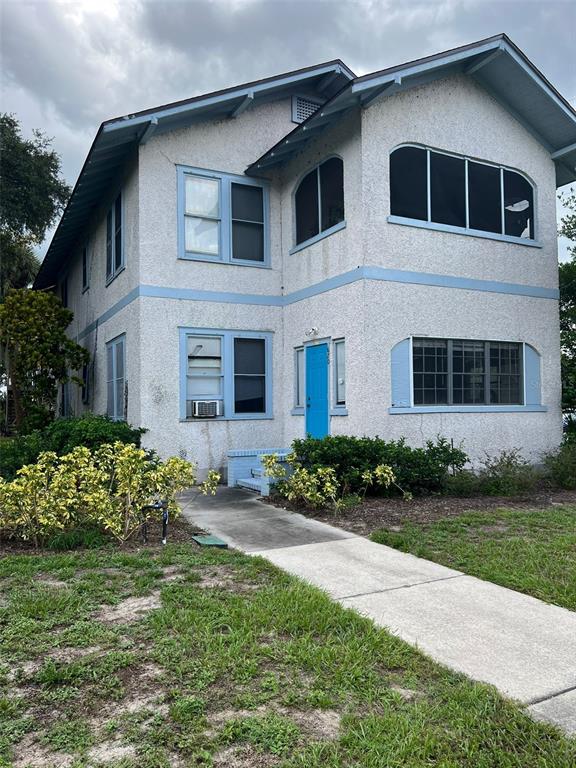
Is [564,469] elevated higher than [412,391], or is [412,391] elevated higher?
[412,391]

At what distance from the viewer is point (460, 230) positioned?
11.5 m

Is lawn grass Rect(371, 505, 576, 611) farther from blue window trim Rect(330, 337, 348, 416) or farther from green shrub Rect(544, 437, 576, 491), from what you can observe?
blue window trim Rect(330, 337, 348, 416)

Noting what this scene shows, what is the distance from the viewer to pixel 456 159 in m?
11.8

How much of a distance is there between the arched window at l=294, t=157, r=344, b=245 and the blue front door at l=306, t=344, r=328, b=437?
98.8 inches

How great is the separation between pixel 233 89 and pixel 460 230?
5383 millimetres

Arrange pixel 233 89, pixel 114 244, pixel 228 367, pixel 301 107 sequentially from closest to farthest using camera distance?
pixel 233 89 < pixel 228 367 < pixel 301 107 < pixel 114 244

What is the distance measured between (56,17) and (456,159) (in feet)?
30.2

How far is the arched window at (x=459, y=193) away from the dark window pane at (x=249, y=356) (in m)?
4.02

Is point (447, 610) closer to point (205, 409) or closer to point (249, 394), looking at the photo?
point (205, 409)

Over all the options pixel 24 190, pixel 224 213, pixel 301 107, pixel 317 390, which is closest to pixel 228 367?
pixel 317 390

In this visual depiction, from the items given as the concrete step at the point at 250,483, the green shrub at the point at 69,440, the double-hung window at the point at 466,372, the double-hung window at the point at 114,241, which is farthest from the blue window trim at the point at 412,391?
the double-hung window at the point at 114,241

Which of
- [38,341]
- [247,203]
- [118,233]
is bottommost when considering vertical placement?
[38,341]

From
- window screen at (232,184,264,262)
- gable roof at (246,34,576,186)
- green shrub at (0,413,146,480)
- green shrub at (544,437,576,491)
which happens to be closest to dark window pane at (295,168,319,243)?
gable roof at (246,34,576,186)

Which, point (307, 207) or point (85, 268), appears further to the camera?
point (85, 268)
